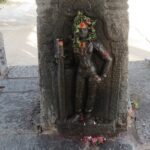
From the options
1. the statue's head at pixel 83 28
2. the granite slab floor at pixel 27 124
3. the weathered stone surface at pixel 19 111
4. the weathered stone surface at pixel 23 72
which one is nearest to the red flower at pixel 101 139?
the granite slab floor at pixel 27 124

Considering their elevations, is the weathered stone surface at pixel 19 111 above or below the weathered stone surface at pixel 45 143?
above

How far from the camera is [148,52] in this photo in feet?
27.5

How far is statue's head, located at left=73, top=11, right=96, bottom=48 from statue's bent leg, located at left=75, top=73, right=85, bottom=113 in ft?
1.27

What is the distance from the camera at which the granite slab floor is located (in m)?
3.87

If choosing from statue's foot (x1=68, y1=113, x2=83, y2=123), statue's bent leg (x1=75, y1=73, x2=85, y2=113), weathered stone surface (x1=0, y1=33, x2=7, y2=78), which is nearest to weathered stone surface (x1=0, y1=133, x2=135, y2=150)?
statue's foot (x1=68, y1=113, x2=83, y2=123)

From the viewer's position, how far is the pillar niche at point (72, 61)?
3436 millimetres

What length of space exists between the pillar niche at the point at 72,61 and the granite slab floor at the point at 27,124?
151 millimetres

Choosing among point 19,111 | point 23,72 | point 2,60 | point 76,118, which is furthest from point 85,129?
point 2,60

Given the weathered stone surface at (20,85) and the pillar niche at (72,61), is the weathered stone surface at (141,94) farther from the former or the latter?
the weathered stone surface at (20,85)

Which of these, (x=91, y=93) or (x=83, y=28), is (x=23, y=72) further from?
(x=83, y=28)

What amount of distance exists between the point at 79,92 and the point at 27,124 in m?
0.93

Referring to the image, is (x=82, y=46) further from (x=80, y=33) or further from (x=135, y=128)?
(x=135, y=128)

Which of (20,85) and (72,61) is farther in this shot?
(20,85)

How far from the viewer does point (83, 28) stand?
332 centimetres
